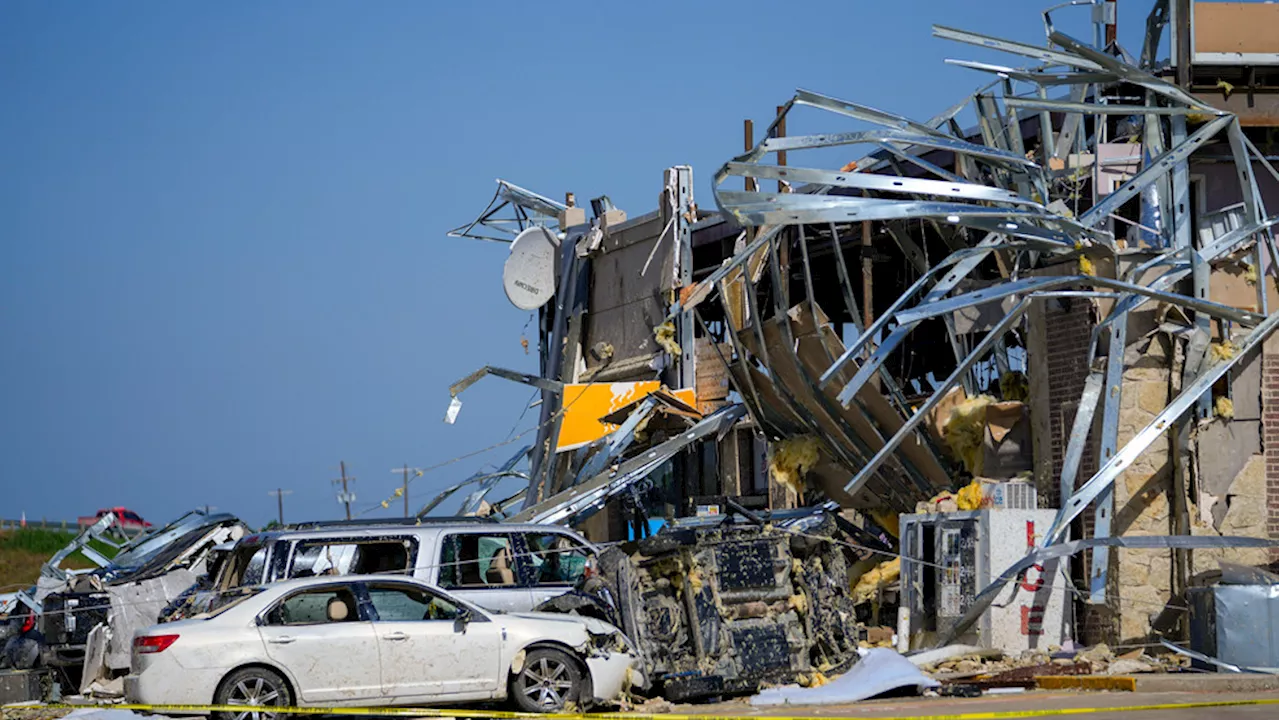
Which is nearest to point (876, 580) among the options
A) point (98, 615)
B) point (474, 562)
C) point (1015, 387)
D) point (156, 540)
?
point (1015, 387)

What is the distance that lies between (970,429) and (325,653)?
843cm

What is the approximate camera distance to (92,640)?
16.4 metres

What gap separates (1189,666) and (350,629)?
7.77m

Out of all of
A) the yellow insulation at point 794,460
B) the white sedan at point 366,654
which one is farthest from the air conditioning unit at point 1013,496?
the white sedan at point 366,654

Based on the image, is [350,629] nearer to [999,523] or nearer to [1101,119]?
[999,523]

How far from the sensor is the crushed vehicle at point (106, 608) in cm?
1647

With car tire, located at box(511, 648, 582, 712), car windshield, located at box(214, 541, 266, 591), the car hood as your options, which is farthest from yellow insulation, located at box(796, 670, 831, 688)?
car windshield, located at box(214, 541, 266, 591)

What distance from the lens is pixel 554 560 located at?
1501 centimetres

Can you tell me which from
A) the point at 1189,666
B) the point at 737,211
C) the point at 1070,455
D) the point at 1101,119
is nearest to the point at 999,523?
the point at 1070,455

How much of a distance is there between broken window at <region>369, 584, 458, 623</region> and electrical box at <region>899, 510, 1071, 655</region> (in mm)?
5602

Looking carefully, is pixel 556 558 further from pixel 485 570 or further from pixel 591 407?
pixel 591 407

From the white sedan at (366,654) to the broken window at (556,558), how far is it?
155cm

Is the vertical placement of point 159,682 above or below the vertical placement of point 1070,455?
below

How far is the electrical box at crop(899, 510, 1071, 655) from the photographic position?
1568 centimetres
